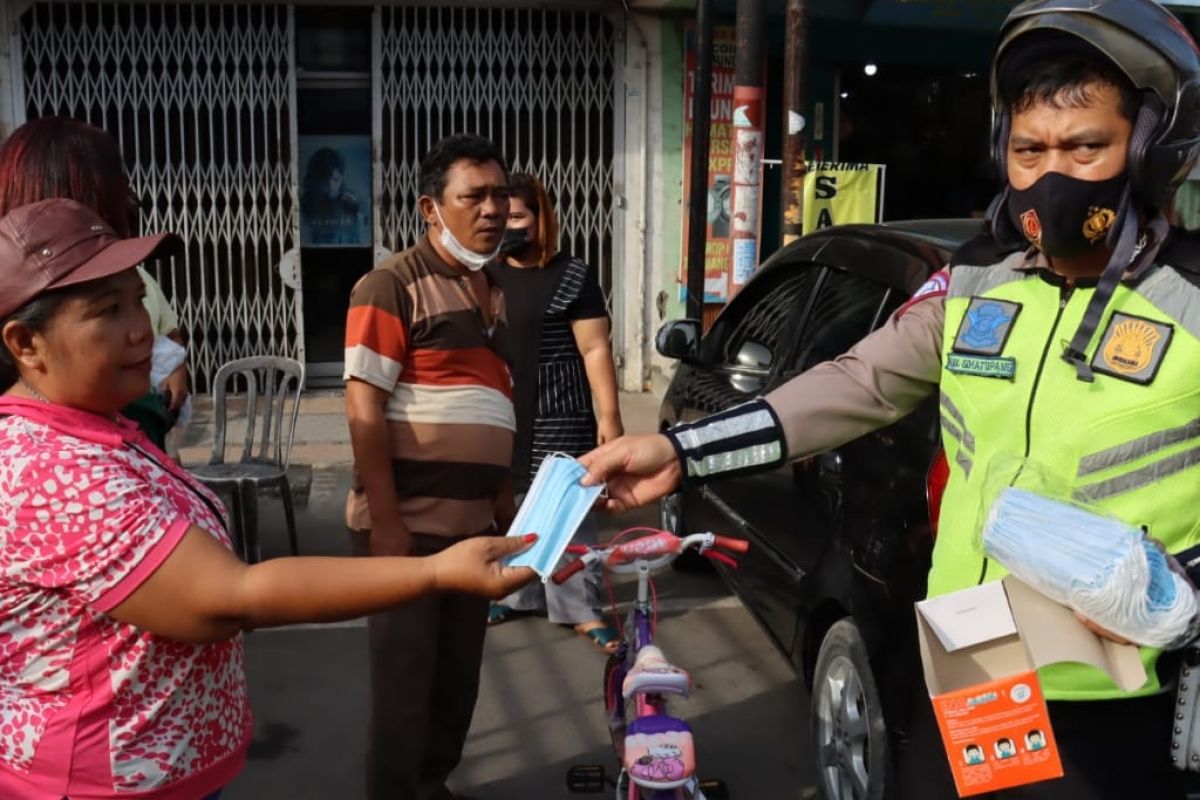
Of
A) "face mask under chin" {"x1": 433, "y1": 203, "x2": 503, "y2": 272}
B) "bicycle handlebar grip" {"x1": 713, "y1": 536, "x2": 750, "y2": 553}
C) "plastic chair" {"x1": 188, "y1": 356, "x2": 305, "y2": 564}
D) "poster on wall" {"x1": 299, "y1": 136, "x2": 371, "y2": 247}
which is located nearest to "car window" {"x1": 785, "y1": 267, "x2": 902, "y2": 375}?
"bicycle handlebar grip" {"x1": 713, "y1": 536, "x2": 750, "y2": 553}

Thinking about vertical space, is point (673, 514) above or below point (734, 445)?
below

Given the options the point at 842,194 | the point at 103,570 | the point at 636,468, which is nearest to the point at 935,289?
the point at 636,468

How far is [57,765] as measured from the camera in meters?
1.76

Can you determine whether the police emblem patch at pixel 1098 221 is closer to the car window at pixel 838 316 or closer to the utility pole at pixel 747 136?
the car window at pixel 838 316

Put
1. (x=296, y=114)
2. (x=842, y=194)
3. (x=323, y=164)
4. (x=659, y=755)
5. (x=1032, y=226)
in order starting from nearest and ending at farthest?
1. (x=1032, y=226)
2. (x=659, y=755)
3. (x=842, y=194)
4. (x=296, y=114)
5. (x=323, y=164)

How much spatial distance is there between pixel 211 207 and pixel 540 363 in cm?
529

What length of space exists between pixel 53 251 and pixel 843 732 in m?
2.31

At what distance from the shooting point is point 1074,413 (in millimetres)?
1757

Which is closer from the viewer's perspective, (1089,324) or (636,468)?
(1089,324)

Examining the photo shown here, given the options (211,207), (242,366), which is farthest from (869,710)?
(211,207)

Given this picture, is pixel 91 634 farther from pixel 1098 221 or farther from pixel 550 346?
pixel 550 346

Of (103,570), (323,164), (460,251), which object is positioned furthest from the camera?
(323,164)

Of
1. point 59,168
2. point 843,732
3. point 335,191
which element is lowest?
point 843,732

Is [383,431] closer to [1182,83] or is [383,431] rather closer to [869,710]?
[869,710]
